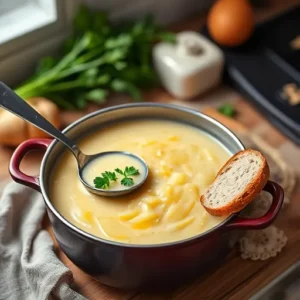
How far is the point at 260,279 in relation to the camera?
98 centimetres

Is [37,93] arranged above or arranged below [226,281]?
above

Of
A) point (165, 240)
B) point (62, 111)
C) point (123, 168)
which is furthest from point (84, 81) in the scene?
point (165, 240)

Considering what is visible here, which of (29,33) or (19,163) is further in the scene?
(29,33)

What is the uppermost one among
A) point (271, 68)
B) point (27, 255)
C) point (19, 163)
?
point (19, 163)

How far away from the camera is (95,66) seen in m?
1.28

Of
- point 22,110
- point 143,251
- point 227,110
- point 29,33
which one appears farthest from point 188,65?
point 143,251

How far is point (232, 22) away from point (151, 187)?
1.70ft

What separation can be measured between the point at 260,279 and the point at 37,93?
554 mm

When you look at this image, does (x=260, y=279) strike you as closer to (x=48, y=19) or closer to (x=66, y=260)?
(x=66, y=260)

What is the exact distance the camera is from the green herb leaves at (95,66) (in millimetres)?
1260

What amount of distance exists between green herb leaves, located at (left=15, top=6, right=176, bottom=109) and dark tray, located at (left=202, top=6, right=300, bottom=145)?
6.1 inches

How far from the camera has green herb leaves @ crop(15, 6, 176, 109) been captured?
1260 millimetres

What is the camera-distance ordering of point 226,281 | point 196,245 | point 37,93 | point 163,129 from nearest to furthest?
1. point 196,245
2. point 226,281
3. point 163,129
4. point 37,93

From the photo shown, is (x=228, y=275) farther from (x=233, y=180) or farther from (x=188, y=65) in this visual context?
(x=188, y=65)
